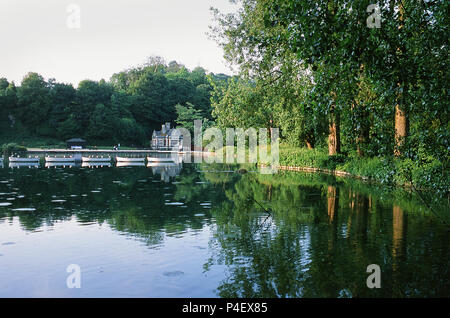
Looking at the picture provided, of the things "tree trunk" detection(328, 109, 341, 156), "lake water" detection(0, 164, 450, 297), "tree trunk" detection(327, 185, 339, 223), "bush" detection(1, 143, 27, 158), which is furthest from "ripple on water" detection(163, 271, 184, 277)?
"bush" detection(1, 143, 27, 158)

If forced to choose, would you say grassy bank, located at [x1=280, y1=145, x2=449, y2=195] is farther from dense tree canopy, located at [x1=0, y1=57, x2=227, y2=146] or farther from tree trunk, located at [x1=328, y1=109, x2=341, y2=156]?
dense tree canopy, located at [x1=0, y1=57, x2=227, y2=146]

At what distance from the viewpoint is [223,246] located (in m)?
8.80

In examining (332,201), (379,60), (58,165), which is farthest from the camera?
(58,165)

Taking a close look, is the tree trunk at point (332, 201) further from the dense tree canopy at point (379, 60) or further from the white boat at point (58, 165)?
the white boat at point (58, 165)

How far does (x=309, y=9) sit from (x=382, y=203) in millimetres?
10180

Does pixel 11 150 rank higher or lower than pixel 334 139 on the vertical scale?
lower

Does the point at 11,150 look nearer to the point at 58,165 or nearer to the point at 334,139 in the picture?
the point at 58,165

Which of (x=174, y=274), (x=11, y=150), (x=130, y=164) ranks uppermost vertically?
(x=11, y=150)

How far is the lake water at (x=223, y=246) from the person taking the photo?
6363 mm

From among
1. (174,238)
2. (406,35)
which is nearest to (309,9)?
(406,35)

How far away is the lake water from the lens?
6.36 metres

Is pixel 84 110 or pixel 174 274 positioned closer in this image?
pixel 174 274

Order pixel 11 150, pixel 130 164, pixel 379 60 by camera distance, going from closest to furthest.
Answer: pixel 379 60 → pixel 130 164 → pixel 11 150

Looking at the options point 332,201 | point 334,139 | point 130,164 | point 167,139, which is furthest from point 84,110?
point 332,201
